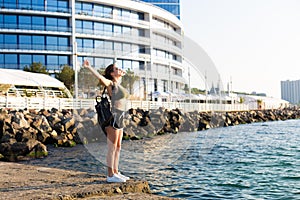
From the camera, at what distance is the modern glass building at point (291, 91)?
150 m

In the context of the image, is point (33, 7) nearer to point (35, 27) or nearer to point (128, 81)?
point (35, 27)

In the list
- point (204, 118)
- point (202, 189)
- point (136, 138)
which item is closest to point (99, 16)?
point (204, 118)

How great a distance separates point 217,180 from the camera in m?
9.91

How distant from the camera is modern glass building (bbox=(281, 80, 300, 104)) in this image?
150 meters

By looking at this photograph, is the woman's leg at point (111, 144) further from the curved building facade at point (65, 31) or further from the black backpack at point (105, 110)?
the curved building facade at point (65, 31)

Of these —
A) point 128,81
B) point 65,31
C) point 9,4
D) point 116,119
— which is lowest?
point 116,119

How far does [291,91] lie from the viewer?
153500 mm

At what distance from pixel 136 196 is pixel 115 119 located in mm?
1138

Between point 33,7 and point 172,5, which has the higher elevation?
point 172,5

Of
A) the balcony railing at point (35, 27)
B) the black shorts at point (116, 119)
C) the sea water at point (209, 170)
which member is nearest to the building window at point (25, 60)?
the balcony railing at point (35, 27)

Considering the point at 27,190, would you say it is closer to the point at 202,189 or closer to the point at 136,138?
the point at 202,189

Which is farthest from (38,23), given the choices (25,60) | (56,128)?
(56,128)

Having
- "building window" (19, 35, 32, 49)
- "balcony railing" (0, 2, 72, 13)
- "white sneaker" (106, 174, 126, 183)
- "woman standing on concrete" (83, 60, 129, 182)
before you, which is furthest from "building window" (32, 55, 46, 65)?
"woman standing on concrete" (83, 60, 129, 182)

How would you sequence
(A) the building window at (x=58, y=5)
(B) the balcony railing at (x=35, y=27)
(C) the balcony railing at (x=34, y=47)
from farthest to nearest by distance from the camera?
(A) the building window at (x=58, y=5)
(B) the balcony railing at (x=35, y=27)
(C) the balcony railing at (x=34, y=47)
